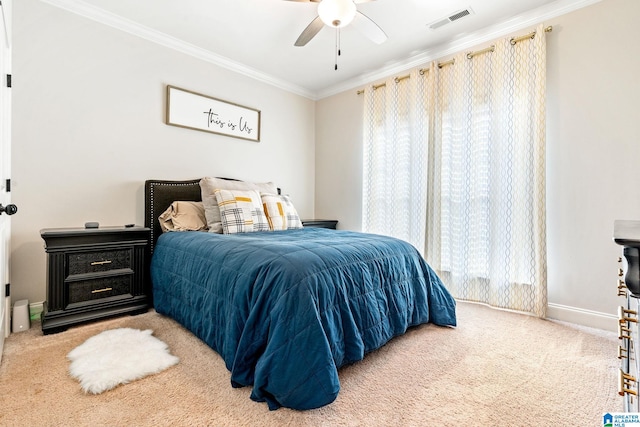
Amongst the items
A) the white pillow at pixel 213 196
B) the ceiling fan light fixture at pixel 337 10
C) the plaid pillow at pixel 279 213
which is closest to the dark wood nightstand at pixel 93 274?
the white pillow at pixel 213 196

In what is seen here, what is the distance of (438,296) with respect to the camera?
2268mm

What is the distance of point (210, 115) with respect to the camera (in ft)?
11.0

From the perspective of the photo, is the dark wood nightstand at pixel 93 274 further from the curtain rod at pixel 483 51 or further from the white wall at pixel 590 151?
the white wall at pixel 590 151

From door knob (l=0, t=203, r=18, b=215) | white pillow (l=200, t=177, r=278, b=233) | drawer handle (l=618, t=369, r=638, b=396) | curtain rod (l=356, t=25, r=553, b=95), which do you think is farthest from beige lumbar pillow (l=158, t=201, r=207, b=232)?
drawer handle (l=618, t=369, r=638, b=396)

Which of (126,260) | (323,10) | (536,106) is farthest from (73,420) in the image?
(536,106)

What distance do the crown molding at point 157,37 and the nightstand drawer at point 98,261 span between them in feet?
6.76

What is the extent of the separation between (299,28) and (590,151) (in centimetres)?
271

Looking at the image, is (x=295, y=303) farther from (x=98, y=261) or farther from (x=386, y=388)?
(x=98, y=261)

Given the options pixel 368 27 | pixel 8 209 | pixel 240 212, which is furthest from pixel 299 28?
pixel 8 209

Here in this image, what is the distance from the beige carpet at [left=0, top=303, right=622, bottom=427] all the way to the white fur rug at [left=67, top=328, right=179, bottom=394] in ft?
0.15

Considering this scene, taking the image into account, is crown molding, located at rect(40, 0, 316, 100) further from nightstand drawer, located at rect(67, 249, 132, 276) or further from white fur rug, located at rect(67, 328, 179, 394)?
white fur rug, located at rect(67, 328, 179, 394)

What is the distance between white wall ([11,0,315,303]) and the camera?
7.55 feet

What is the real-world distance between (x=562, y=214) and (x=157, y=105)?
12.7 feet

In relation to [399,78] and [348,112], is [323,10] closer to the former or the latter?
[399,78]
